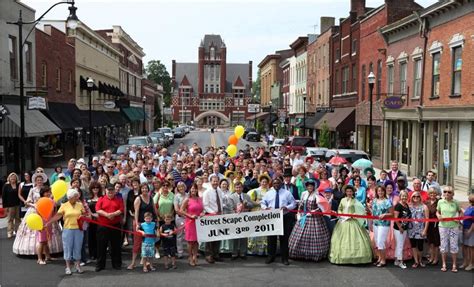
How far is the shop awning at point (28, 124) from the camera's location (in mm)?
22188

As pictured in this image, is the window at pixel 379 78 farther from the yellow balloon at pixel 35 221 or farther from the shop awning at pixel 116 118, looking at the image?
→ the shop awning at pixel 116 118

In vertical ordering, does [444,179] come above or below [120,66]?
below

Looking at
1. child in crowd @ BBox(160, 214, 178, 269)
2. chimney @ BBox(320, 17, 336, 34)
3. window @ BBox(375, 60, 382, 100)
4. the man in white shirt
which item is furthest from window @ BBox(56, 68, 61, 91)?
chimney @ BBox(320, 17, 336, 34)

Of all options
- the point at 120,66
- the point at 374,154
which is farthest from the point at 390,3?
the point at 120,66

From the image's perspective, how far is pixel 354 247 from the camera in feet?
33.8

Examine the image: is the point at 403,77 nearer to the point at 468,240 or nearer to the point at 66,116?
the point at 468,240

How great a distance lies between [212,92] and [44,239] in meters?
127

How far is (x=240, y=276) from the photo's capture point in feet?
31.9

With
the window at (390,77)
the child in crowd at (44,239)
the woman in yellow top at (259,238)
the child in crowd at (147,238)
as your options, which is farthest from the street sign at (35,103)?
the window at (390,77)

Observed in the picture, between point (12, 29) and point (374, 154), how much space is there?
22.2m

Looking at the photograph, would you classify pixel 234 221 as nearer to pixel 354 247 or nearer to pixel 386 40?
pixel 354 247

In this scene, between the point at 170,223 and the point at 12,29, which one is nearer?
the point at 170,223

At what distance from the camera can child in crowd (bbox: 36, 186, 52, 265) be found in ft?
34.3

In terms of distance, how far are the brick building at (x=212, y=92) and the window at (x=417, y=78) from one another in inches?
4241
